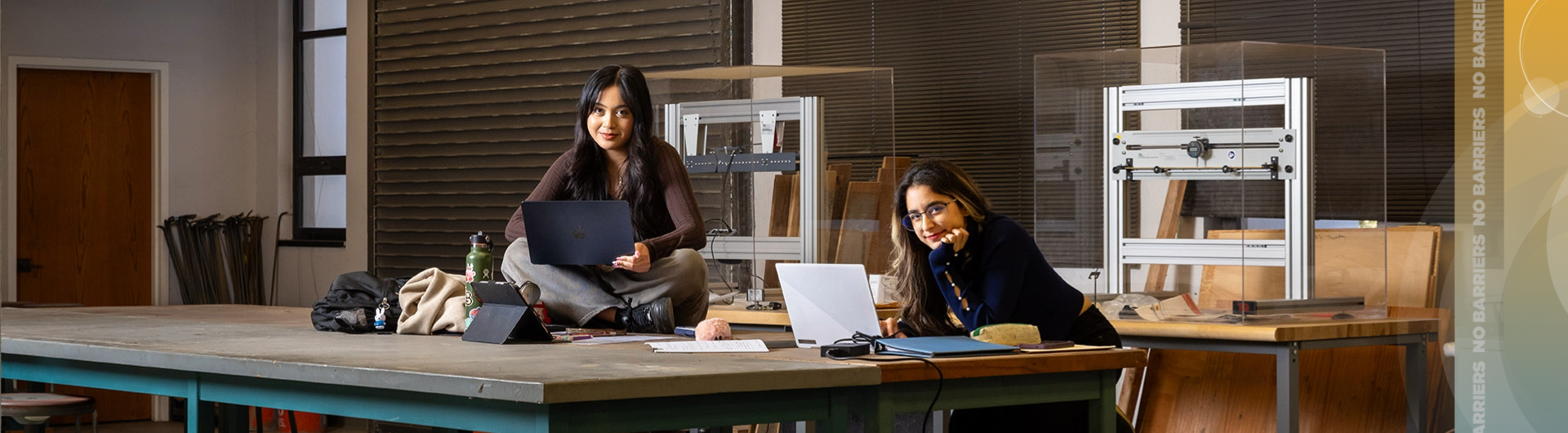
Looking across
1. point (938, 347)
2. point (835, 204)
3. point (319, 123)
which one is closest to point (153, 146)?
point (319, 123)

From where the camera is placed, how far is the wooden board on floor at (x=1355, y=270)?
4.32 meters

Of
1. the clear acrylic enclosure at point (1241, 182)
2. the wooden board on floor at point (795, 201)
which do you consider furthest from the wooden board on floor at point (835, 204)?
the clear acrylic enclosure at point (1241, 182)

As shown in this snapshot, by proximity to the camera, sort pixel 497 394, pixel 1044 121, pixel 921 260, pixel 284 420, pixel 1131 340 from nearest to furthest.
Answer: pixel 497 394, pixel 921 260, pixel 1131 340, pixel 1044 121, pixel 284 420

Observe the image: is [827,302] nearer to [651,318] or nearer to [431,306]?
[651,318]

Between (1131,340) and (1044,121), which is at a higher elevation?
(1044,121)

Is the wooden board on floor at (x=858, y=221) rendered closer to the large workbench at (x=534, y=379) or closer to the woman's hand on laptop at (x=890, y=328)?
the woman's hand on laptop at (x=890, y=328)

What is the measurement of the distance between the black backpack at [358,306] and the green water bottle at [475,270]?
157 millimetres

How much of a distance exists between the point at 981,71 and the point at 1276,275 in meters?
1.68

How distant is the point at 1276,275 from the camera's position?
4328 millimetres

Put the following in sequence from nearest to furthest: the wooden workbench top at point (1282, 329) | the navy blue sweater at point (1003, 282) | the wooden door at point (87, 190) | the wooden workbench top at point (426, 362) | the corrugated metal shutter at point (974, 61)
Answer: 1. the wooden workbench top at point (426, 362)
2. the navy blue sweater at point (1003, 282)
3. the wooden workbench top at point (1282, 329)
4. the corrugated metal shutter at point (974, 61)
5. the wooden door at point (87, 190)

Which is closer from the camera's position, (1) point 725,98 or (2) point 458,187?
(1) point 725,98

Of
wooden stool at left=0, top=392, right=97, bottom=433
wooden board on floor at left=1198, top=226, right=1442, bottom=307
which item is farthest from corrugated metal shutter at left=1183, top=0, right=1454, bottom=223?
wooden stool at left=0, top=392, right=97, bottom=433

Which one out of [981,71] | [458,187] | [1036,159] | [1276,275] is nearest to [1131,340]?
[1276,275]

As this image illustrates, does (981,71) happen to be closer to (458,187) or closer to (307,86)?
(458,187)
